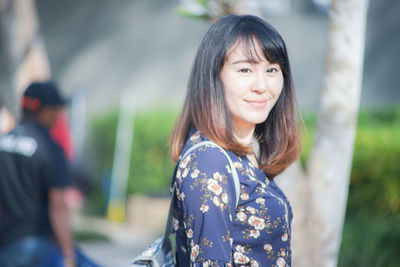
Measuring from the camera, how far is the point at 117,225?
9.73 m

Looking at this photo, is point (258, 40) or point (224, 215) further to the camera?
point (258, 40)

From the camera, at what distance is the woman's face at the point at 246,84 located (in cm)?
231

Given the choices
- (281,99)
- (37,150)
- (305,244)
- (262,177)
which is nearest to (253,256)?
(262,177)

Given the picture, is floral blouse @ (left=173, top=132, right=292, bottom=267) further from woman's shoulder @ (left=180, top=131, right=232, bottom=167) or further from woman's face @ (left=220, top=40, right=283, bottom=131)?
woman's face @ (left=220, top=40, right=283, bottom=131)

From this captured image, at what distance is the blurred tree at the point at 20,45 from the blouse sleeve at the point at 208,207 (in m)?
6.21

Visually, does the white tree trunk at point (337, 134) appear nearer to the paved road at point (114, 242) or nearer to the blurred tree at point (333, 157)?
the blurred tree at point (333, 157)

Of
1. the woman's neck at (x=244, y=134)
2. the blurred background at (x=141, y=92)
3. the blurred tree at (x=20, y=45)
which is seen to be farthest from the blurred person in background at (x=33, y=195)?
the blurred tree at (x=20, y=45)

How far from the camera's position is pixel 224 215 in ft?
A: 6.87

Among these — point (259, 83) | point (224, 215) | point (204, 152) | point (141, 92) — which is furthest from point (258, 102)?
point (141, 92)

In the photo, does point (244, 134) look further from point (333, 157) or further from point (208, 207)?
point (333, 157)

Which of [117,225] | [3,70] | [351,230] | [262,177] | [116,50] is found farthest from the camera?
[3,70]

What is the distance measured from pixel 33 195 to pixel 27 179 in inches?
4.1

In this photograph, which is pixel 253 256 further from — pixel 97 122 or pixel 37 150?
pixel 97 122

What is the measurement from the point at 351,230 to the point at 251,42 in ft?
12.7
